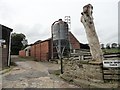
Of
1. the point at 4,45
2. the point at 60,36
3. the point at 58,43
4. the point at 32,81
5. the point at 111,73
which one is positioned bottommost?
the point at 32,81

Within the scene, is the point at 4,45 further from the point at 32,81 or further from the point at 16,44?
the point at 16,44

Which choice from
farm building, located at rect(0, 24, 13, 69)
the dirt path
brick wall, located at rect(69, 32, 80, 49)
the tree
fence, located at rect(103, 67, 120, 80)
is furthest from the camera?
the tree

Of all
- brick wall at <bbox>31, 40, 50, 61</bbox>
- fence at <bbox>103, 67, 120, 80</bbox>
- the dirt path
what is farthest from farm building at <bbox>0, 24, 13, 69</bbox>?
fence at <bbox>103, 67, 120, 80</bbox>

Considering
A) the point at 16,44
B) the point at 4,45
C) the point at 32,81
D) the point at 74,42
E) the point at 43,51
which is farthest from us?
the point at 16,44

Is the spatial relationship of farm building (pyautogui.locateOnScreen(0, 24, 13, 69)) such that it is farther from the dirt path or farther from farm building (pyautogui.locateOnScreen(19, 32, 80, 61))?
farm building (pyautogui.locateOnScreen(19, 32, 80, 61))

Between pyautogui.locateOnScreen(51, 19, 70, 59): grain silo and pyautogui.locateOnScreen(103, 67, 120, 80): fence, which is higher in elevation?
pyautogui.locateOnScreen(51, 19, 70, 59): grain silo

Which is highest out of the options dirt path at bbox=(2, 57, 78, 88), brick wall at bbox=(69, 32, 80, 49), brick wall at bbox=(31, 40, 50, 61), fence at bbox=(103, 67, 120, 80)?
brick wall at bbox=(69, 32, 80, 49)

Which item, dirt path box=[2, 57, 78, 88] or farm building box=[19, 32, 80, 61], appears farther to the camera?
farm building box=[19, 32, 80, 61]

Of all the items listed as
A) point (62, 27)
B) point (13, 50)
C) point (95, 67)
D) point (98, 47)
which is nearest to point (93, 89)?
point (95, 67)

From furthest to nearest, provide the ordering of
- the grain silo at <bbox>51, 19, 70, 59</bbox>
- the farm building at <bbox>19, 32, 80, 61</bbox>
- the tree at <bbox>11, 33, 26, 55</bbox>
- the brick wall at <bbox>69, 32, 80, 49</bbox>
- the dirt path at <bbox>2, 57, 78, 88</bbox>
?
the tree at <bbox>11, 33, 26, 55</bbox> < the brick wall at <bbox>69, 32, 80, 49</bbox> < the farm building at <bbox>19, 32, 80, 61</bbox> < the grain silo at <bbox>51, 19, 70, 59</bbox> < the dirt path at <bbox>2, 57, 78, 88</bbox>

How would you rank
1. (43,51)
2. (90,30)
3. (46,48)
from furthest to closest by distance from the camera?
(43,51) → (46,48) → (90,30)

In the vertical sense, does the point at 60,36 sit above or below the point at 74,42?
above

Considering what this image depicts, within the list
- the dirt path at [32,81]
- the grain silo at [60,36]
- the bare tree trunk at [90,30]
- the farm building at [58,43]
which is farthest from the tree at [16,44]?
the bare tree trunk at [90,30]

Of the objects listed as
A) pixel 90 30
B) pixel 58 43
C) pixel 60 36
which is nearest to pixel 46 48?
pixel 58 43
